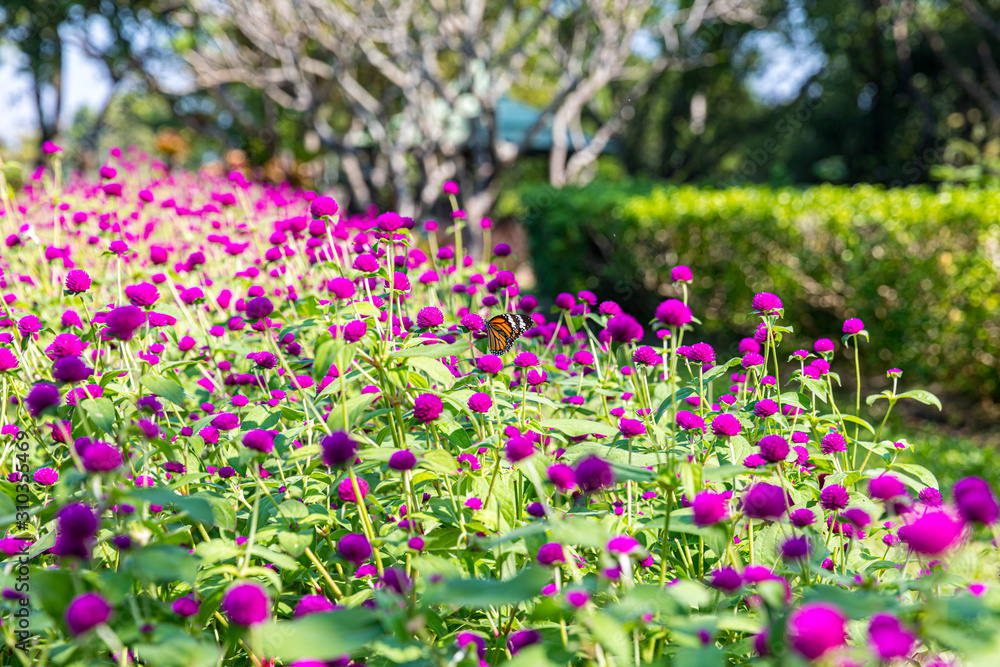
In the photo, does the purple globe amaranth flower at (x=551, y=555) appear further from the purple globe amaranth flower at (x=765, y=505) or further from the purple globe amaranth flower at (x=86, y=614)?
the purple globe amaranth flower at (x=86, y=614)

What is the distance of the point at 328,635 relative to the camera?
3.27ft

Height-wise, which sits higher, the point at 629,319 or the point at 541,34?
the point at 541,34

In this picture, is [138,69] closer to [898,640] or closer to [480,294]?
[480,294]

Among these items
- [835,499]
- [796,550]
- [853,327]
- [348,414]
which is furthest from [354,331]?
[853,327]

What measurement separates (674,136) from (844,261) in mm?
13917

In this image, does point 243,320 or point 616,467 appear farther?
point 243,320

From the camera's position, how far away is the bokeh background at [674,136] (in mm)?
6188

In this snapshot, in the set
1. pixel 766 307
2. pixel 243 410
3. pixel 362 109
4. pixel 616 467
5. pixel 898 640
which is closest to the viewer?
pixel 898 640

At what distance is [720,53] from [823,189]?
975 centimetres

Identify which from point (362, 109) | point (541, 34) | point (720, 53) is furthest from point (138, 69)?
point (720, 53)

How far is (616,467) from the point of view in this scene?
135cm

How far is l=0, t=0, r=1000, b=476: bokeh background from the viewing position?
20.3 feet

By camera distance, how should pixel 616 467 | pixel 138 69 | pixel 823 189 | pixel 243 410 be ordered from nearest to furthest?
pixel 616 467 → pixel 243 410 → pixel 823 189 → pixel 138 69

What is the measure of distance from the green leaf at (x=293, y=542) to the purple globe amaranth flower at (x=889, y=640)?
103 cm
